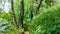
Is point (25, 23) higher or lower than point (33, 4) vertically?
lower

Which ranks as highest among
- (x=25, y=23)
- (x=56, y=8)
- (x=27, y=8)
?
(x=56, y=8)

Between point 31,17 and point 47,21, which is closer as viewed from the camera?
point 47,21

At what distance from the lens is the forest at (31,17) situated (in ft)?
19.4

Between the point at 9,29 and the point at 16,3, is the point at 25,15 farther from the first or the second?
the point at 9,29

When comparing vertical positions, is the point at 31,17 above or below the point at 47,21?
below

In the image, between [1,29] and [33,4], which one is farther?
[33,4]

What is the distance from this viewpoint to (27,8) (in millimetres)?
10297

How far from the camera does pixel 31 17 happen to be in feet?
29.9

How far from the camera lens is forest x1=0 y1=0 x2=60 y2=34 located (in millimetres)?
5918

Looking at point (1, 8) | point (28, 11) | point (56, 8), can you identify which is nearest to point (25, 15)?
point (28, 11)

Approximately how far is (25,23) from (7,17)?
3.23ft

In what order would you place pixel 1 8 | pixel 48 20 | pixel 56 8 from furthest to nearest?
pixel 1 8 → pixel 56 8 → pixel 48 20

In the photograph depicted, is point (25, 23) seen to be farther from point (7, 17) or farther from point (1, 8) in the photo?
point (1, 8)

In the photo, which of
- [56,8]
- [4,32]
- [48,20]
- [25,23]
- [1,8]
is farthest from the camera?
[1,8]
